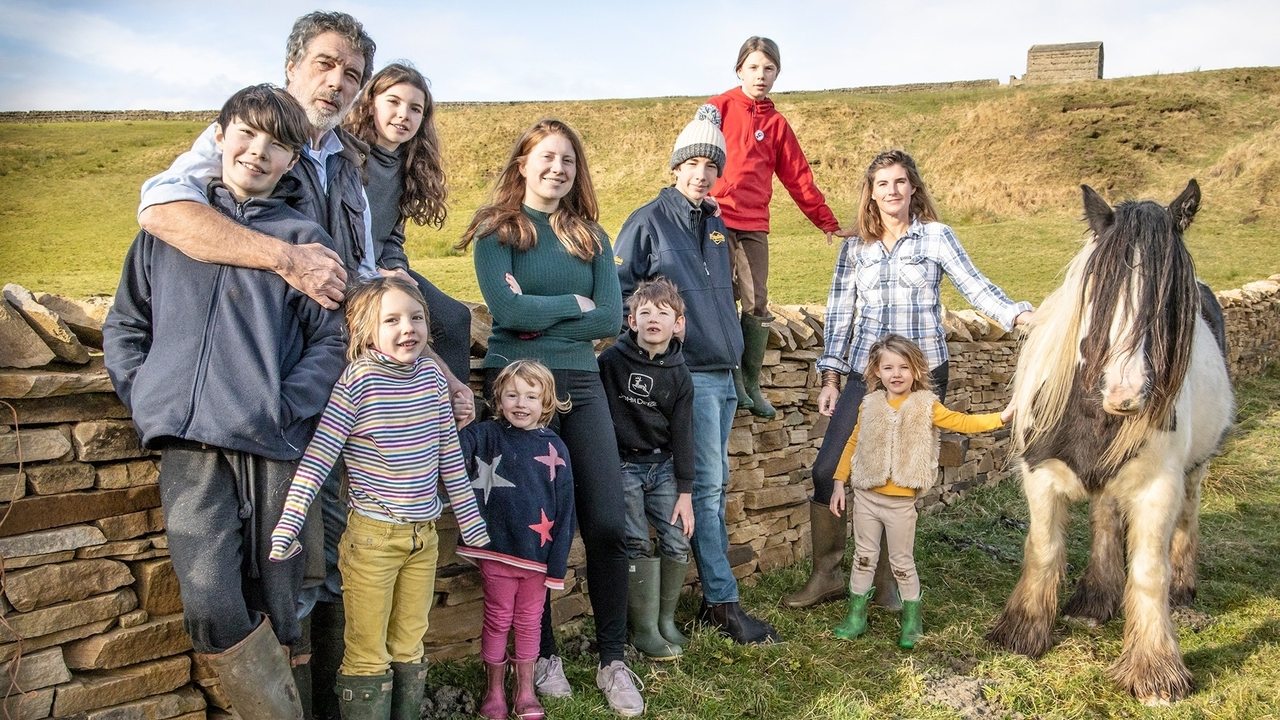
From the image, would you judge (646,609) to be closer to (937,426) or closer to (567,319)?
(567,319)

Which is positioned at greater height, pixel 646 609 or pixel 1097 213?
pixel 1097 213

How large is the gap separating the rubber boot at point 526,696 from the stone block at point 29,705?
1467 mm

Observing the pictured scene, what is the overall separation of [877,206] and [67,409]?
3664 millimetres

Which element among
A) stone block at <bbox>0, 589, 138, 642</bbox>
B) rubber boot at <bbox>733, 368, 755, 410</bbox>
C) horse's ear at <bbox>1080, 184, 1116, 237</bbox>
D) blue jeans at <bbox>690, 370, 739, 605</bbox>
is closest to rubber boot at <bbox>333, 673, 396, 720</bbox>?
stone block at <bbox>0, 589, 138, 642</bbox>

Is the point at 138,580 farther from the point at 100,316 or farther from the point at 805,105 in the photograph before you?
the point at 805,105

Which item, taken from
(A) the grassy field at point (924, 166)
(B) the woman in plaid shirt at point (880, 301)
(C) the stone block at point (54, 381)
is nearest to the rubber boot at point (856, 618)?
(B) the woman in plaid shirt at point (880, 301)

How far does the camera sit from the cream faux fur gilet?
164 inches

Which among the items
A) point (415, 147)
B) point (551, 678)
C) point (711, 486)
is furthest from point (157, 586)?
point (711, 486)

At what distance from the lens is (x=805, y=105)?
125ft

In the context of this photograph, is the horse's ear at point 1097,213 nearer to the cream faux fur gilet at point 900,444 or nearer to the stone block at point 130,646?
the cream faux fur gilet at point 900,444

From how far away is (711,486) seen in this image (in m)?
4.11

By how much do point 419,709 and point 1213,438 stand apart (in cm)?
454

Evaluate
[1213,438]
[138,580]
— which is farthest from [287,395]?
[1213,438]

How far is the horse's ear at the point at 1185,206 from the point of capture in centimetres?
379
